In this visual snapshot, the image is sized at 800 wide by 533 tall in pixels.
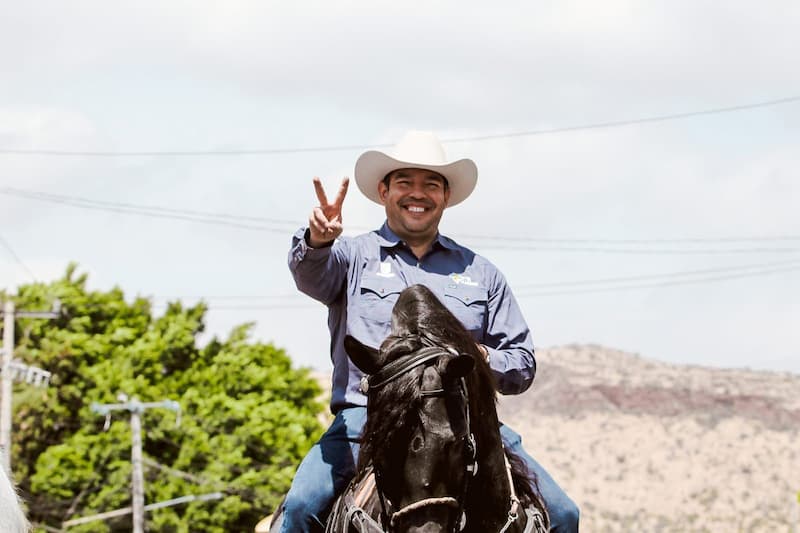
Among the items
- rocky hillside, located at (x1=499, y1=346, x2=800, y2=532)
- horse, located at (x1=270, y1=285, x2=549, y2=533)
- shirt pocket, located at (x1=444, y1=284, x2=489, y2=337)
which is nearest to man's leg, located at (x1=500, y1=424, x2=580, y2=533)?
horse, located at (x1=270, y1=285, x2=549, y2=533)

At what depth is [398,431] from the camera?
693 centimetres

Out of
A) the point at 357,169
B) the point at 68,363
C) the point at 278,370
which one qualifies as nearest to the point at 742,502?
the point at 278,370

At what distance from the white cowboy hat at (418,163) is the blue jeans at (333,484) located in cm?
165

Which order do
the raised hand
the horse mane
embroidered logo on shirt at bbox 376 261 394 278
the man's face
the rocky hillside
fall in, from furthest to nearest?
the rocky hillside < the man's face < embroidered logo on shirt at bbox 376 261 394 278 < the raised hand < the horse mane

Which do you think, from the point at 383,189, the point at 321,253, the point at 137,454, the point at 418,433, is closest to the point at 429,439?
the point at 418,433

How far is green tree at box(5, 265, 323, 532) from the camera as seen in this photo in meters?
42.7

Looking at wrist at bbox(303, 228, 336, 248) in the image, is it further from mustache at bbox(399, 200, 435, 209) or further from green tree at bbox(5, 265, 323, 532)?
green tree at bbox(5, 265, 323, 532)

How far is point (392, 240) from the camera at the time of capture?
8.98 m

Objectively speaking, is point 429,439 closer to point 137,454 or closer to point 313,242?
point 313,242

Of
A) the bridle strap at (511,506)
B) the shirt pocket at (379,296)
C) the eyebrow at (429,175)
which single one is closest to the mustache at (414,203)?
the eyebrow at (429,175)

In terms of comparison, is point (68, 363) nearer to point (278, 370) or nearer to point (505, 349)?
point (278, 370)

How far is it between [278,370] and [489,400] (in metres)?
39.5

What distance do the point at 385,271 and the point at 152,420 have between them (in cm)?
3621

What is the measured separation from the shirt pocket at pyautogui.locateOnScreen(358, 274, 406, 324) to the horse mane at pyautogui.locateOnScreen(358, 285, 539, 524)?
0.74 metres
